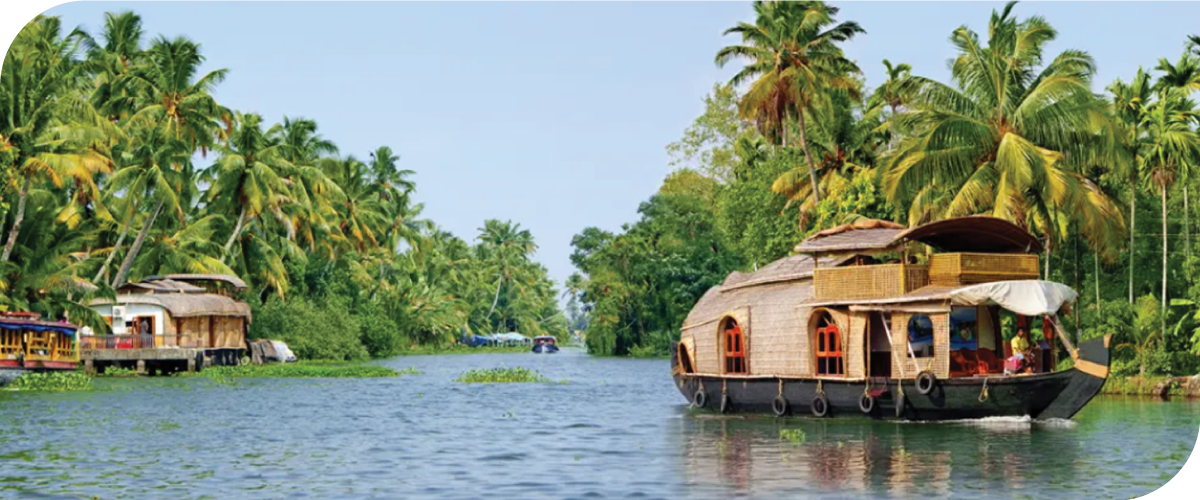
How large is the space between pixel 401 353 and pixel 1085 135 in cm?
5635

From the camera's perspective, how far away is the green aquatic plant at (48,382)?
36.9 meters

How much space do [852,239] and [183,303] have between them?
29.4m

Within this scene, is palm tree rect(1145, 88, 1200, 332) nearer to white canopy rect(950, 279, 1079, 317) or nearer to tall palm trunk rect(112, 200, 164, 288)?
white canopy rect(950, 279, 1079, 317)

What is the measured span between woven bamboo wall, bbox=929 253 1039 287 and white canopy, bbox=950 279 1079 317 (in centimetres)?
68

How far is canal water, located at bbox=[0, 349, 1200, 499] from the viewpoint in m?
17.7

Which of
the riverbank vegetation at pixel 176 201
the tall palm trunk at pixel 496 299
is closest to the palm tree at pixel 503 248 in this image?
the tall palm trunk at pixel 496 299

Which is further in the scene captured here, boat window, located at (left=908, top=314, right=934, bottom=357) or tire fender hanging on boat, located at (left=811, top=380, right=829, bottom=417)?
boat window, located at (left=908, top=314, right=934, bottom=357)

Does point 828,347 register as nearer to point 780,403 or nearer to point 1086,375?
point 780,403

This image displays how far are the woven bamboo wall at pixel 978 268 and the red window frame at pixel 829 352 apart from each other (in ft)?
6.81

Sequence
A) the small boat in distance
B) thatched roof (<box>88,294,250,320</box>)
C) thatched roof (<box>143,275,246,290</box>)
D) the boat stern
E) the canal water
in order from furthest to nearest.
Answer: the small boat in distance < thatched roof (<box>143,275,246,290</box>) < thatched roof (<box>88,294,250,320</box>) < the boat stern < the canal water

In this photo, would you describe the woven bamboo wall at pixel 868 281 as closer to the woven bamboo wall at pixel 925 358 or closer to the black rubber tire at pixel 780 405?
the woven bamboo wall at pixel 925 358

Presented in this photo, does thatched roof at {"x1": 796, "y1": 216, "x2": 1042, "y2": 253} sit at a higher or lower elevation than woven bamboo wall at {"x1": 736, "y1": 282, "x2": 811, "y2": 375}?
higher

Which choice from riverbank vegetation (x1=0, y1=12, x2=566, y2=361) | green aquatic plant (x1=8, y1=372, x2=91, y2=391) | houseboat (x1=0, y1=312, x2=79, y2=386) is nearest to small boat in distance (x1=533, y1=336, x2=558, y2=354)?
riverbank vegetation (x1=0, y1=12, x2=566, y2=361)

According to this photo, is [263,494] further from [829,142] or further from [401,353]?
[401,353]
